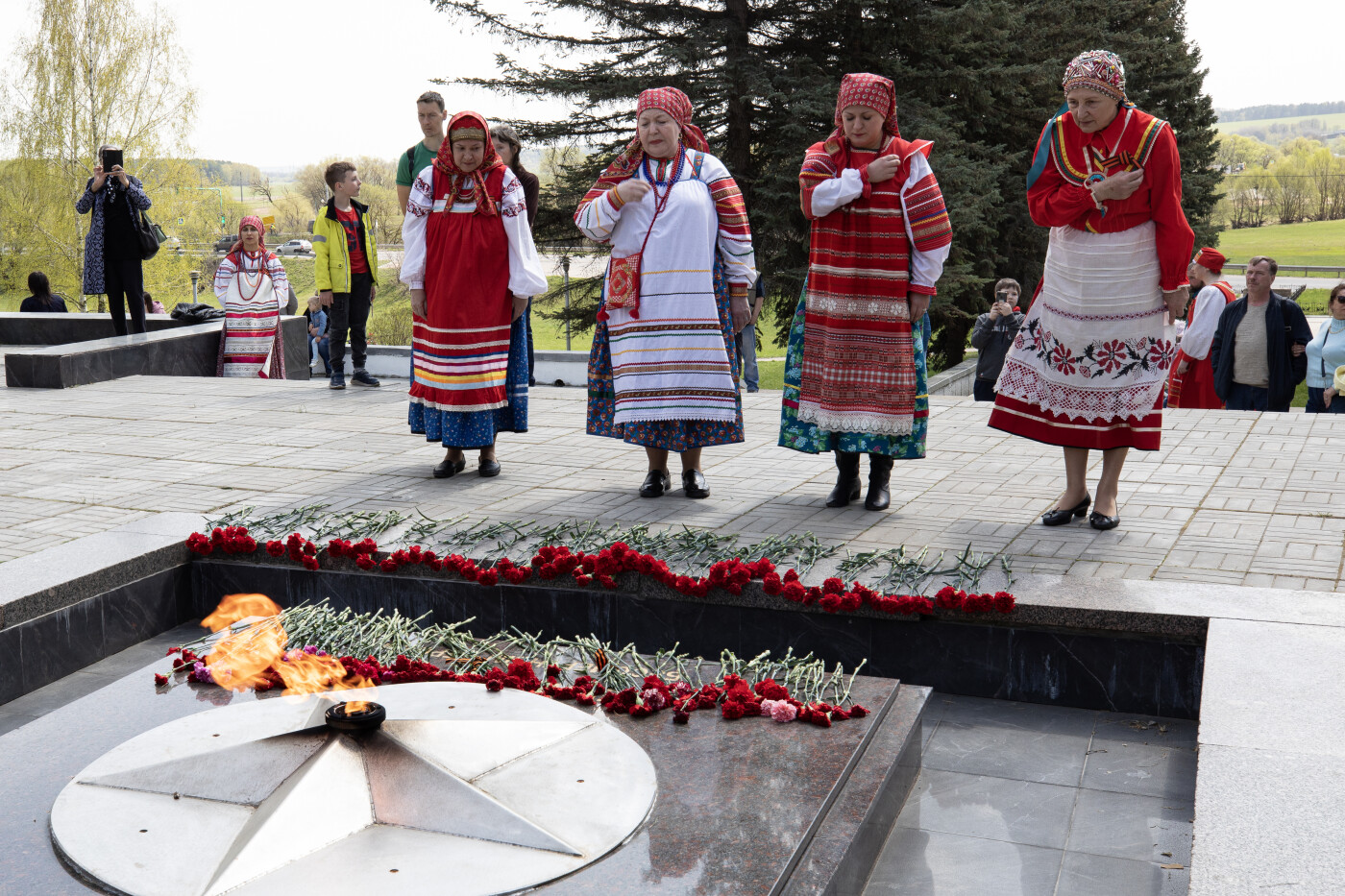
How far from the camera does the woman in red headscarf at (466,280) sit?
20.0ft

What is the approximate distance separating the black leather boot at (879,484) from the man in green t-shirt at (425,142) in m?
3.68

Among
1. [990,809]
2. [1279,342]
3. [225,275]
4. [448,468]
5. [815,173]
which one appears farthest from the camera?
[225,275]

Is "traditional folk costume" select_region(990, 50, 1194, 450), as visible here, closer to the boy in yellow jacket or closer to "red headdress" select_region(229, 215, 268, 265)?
the boy in yellow jacket

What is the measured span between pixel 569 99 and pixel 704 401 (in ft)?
45.6

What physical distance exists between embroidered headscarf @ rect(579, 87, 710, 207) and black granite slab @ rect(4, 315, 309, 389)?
259 inches

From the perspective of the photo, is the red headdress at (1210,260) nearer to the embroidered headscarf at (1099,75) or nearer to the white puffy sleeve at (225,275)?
the embroidered headscarf at (1099,75)

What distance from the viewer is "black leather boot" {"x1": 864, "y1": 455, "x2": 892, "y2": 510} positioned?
5.51 meters

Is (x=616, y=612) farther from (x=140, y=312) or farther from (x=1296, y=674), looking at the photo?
(x=140, y=312)

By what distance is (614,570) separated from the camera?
4371 mm

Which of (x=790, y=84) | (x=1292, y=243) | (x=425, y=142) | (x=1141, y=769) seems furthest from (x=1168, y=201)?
(x=1292, y=243)

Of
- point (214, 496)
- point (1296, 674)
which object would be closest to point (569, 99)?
point (214, 496)

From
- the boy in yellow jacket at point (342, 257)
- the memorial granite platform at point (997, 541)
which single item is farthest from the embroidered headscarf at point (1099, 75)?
the boy in yellow jacket at point (342, 257)

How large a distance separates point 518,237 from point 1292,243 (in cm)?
6158

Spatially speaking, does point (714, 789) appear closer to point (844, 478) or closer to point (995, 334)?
point (844, 478)
